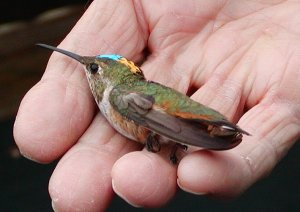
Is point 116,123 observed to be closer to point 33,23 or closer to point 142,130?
point 142,130

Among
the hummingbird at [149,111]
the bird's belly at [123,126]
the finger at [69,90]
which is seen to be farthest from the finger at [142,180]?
the finger at [69,90]

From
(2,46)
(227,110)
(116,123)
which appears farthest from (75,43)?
(2,46)

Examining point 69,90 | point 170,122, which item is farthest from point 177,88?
point 170,122

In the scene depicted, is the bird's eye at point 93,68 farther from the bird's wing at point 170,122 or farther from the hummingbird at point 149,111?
the bird's wing at point 170,122

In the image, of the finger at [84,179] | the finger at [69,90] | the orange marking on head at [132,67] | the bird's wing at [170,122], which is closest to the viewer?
the bird's wing at [170,122]

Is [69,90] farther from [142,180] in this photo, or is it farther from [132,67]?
[142,180]

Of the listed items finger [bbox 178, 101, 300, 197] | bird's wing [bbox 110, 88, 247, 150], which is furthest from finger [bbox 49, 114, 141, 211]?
finger [bbox 178, 101, 300, 197]

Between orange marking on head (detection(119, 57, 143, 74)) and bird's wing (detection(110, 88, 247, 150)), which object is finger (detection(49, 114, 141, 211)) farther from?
orange marking on head (detection(119, 57, 143, 74))
